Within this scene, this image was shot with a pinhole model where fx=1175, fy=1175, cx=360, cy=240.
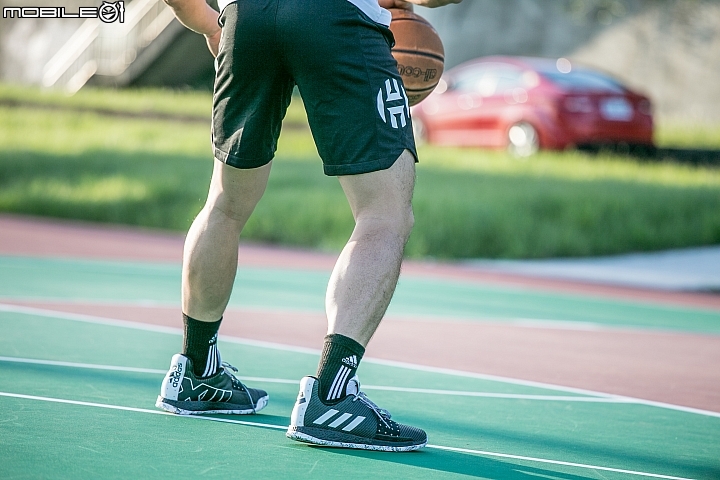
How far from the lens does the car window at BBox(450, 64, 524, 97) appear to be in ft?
58.9

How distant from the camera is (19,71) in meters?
30.1

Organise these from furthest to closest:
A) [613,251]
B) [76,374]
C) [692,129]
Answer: [692,129]
[613,251]
[76,374]

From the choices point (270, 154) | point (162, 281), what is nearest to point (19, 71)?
point (162, 281)

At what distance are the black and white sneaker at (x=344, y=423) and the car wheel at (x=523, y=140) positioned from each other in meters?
13.8

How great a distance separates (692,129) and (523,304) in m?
13.3

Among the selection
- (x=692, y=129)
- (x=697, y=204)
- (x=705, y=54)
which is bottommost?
(x=697, y=204)

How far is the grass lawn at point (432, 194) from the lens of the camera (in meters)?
13.3

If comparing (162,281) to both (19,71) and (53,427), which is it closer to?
(53,427)

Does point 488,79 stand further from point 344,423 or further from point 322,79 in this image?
point 344,423

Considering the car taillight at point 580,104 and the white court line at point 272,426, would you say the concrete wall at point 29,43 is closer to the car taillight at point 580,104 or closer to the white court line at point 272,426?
the car taillight at point 580,104

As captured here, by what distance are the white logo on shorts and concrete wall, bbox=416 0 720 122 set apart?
20649mm

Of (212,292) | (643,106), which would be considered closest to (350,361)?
(212,292)

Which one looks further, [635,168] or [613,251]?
[635,168]

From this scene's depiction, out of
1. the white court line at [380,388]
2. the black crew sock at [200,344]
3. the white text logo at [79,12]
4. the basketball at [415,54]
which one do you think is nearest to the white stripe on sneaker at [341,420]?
the black crew sock at [200,344]
